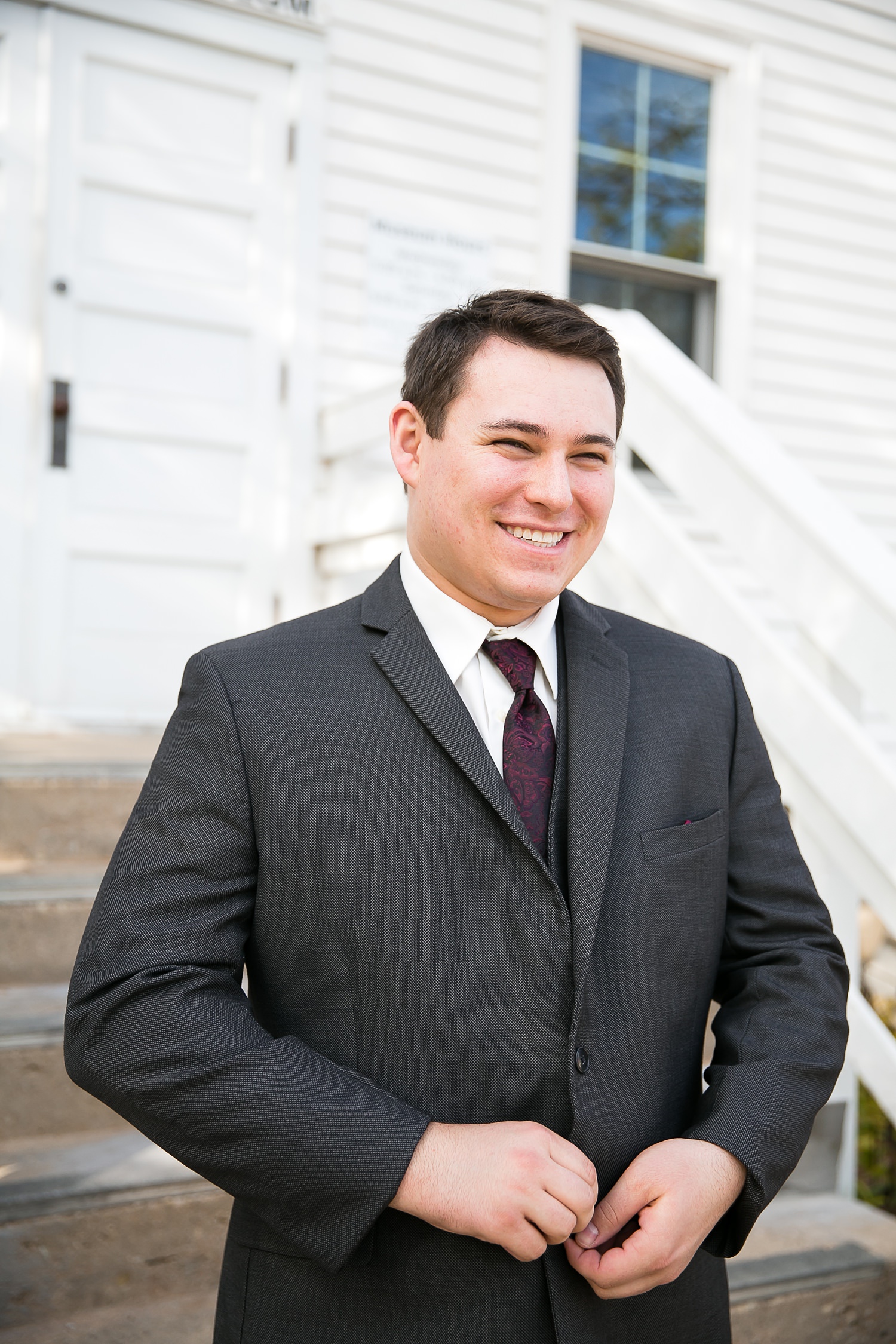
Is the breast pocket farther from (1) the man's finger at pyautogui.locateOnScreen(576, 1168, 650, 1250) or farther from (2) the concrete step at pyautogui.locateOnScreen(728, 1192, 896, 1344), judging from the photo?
(2) the concrete step at pyautogui.locateOnScreen(728, 1192, 896, 1344)

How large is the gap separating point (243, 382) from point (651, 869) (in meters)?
3.13

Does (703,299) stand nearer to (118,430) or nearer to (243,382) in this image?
(243,382)

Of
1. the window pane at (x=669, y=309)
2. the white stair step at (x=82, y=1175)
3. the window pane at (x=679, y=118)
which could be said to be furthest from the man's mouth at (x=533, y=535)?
the window pane at (x=679, y=118)

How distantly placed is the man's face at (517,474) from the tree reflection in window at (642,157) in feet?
12.3

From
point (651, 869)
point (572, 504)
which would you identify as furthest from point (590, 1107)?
point (572, 504)

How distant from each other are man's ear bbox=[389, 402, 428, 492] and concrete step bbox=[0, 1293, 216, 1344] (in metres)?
1.29

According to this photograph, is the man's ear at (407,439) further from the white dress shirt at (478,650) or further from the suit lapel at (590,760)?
the suit lapel at (590,760)

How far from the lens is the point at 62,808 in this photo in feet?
8.68

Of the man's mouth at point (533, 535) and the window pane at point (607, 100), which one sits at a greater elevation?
the window pane at point (607, 100)

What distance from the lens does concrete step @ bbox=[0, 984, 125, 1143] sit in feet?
6.46

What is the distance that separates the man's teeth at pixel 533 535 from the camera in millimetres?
1343

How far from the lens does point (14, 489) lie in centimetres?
361

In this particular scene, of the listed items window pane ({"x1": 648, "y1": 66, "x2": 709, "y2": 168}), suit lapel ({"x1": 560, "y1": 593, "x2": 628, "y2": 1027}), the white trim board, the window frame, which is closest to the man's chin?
suit lapel ({"x1": 560, "y1": 593, "x2": 628, "y2": 1027})

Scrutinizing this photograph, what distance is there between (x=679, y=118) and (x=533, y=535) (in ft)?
14.2
